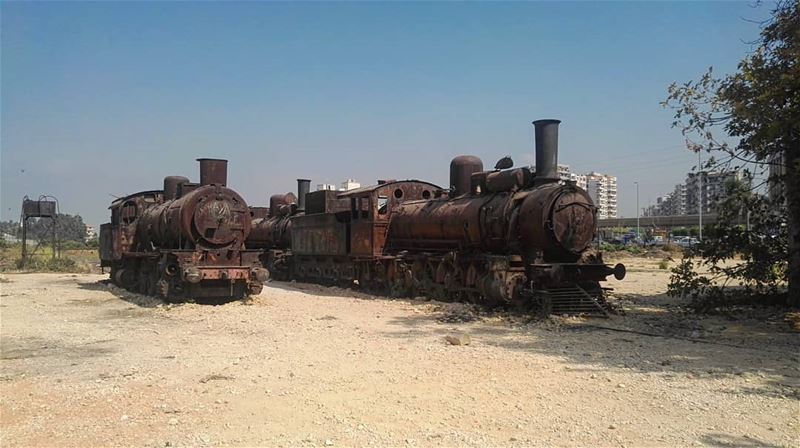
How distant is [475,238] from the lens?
15.2 metres

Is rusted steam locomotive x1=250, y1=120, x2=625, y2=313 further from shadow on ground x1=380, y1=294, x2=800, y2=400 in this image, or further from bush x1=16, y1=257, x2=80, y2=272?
bush x1=16, y1=257, x2=80, y2=272

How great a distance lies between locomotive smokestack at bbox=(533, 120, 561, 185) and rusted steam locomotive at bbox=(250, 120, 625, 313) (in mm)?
22

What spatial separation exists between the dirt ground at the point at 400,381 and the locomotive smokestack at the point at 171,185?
7.65 meters

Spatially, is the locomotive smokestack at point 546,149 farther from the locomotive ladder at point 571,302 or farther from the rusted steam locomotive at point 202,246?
the rusted steam locomotive at point 202,246

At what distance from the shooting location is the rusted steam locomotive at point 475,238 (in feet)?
43.8

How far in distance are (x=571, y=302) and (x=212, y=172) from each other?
33.9 feet

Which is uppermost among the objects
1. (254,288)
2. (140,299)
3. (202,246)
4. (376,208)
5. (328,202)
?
(328,202)

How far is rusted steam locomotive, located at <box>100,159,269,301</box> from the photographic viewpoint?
16062 mm

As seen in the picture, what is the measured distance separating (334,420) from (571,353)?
441 cm

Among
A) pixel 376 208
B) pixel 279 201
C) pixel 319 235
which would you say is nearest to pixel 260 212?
pixel 279 201

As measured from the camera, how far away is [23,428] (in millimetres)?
5746

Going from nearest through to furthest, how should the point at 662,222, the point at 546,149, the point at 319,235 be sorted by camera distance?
the point at 546,149 < the point at 319,235 < the point at 662,222

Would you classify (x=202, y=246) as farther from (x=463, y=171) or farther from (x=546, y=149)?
(x=546, y=149)

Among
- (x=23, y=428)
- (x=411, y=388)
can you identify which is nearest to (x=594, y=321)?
(x=411, y=388)
